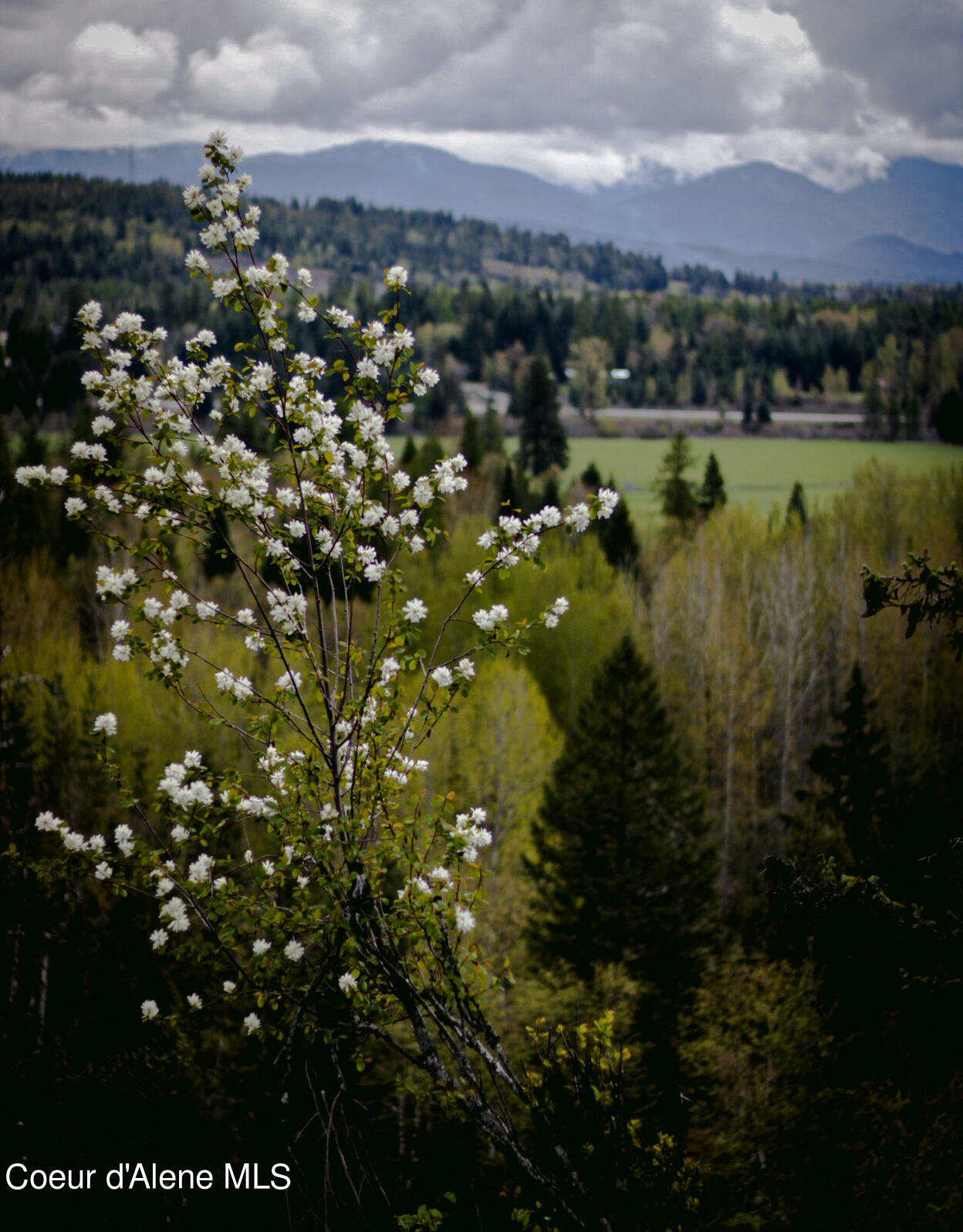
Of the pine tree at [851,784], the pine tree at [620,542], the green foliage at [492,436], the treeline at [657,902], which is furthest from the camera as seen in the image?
the green foliage at [492,436]

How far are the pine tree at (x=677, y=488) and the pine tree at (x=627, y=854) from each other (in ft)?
113

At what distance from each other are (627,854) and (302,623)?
15.5m

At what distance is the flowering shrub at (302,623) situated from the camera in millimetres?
4949

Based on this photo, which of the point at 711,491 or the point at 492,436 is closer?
the point at 711,491

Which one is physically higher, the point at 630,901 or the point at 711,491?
the point at 711,491

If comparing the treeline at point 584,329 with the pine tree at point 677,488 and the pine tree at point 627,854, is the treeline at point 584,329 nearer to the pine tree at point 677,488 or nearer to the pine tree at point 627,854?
the pine tree at point 677,488

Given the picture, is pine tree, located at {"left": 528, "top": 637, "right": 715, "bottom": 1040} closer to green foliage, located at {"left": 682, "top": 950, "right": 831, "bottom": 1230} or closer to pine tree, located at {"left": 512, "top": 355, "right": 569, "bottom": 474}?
green foliage, located at {"left": 682, "top": 950, "right": 831, "bottom": 1230}

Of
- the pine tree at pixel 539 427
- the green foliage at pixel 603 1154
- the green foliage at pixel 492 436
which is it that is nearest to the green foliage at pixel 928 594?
the green foliage at pixel 603 1154

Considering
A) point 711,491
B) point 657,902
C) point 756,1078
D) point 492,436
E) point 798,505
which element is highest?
point 492,436

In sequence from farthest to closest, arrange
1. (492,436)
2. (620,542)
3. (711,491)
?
(492,436)
(711,491)
(620,542)

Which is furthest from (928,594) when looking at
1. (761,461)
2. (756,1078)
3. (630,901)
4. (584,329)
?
(584,329)

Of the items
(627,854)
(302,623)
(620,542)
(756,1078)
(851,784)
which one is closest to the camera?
(302,623)

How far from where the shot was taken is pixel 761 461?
89875mm

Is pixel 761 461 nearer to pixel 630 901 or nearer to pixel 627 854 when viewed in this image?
pixel 627 854
